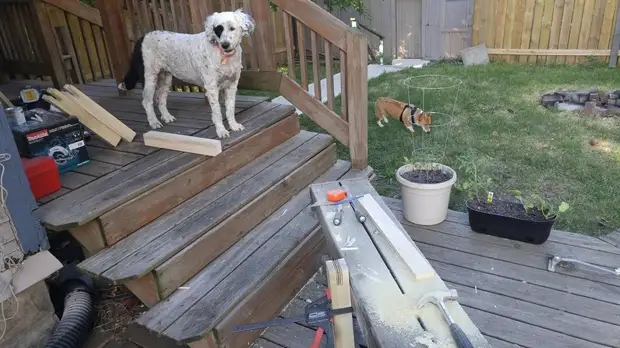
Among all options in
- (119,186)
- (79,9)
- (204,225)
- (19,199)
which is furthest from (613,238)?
(79,9)

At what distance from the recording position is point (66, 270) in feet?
8.62

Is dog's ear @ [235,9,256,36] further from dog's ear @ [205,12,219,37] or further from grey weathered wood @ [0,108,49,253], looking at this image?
grey weathered wood @ [0,108,49,253]

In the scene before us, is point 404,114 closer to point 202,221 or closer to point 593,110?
point 593,110

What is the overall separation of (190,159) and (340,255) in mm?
1353

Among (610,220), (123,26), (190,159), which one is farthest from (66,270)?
(610,220)

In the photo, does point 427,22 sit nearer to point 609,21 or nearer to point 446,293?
point 609,21

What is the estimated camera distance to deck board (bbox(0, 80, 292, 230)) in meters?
2.21

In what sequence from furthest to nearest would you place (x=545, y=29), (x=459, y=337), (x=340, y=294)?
(x=545, y=29) → (x=340, y=294) → (x=459, y=337)

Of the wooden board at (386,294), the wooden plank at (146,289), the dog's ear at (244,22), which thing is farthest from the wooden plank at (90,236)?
the dog's ear at (244,22)

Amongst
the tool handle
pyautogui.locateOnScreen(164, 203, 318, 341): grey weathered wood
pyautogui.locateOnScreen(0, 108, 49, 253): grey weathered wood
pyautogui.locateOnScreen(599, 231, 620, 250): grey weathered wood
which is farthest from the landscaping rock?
pyautogui.locateOnScreen(0, 108, 49, 253): grey weathered wood

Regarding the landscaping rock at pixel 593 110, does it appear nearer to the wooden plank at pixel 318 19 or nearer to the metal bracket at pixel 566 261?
the metal bracket at pixel 566 261

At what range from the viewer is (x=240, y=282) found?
2.24 m

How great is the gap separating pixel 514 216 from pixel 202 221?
1.93 m

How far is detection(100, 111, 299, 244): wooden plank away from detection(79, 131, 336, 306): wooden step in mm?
42
